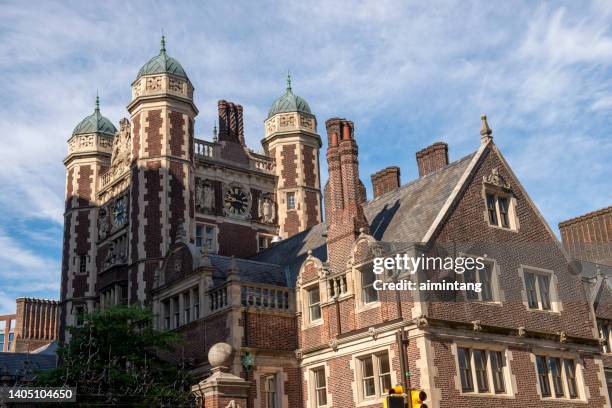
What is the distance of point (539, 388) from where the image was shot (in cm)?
2677

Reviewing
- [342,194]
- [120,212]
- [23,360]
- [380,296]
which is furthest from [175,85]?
[380,296]

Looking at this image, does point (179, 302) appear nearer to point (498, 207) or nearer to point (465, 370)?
point (465, 370)

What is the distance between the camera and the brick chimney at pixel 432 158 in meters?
33.8

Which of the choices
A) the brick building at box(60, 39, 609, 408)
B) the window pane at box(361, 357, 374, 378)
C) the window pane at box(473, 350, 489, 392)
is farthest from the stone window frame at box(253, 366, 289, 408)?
the window pane at box(473, 350, 489, 392)

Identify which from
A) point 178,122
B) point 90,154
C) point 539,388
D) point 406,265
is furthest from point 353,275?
point 90,154

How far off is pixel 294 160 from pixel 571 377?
2183cm

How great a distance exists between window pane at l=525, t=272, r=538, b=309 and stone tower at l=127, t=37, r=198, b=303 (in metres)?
16.4

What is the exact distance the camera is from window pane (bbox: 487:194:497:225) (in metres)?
28.7

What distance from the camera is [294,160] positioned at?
45.4 metres

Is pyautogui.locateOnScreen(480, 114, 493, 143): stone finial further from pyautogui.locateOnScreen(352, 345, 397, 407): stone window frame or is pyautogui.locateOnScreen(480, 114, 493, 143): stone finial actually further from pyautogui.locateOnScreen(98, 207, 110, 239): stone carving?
pyautogui.locateOnScreen(98, 207, 110, 239): stone carving

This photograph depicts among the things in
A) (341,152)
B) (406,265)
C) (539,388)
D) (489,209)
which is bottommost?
(539,388)

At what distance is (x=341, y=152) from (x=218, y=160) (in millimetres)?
14916

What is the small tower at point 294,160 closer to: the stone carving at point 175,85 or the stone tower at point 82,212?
the stone carving at point 175,85

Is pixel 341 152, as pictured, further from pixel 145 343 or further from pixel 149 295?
pixel 149 295
